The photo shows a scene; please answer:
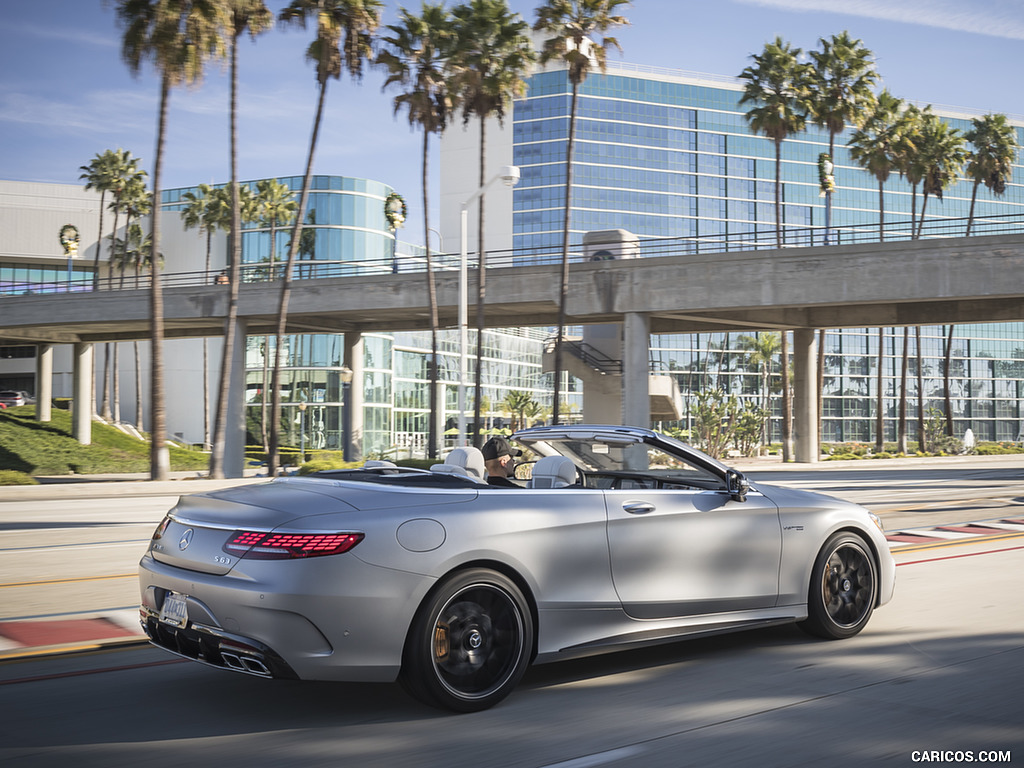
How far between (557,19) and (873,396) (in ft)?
279

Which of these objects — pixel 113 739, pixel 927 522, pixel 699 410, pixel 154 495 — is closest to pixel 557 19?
pixel 154 495

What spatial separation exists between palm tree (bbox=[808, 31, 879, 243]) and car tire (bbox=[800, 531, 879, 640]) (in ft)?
150

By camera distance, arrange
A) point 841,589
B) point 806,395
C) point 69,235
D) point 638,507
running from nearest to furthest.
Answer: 1. point 638,507
2. point 841,589
3. point 806,395
4. point 69,235

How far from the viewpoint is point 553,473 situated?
18.6ft

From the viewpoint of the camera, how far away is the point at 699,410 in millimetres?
78562

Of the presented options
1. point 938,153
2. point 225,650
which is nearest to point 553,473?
point 225,650

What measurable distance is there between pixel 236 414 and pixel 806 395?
25404mm

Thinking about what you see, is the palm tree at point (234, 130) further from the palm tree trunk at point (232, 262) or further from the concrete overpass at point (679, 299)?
the concrete overpass at point (679, 299)

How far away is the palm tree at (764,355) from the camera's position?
314 feet

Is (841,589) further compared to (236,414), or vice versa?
(236,414)

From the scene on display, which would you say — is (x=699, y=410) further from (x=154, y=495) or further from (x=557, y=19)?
(x=154, y=495)

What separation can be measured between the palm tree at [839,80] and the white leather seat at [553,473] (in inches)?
1849

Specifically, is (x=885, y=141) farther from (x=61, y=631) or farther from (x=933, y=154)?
(x=61, y=631)

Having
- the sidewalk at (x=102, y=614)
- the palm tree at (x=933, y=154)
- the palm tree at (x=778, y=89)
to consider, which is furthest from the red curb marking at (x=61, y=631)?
the palm tree at (x=933, y=154)
